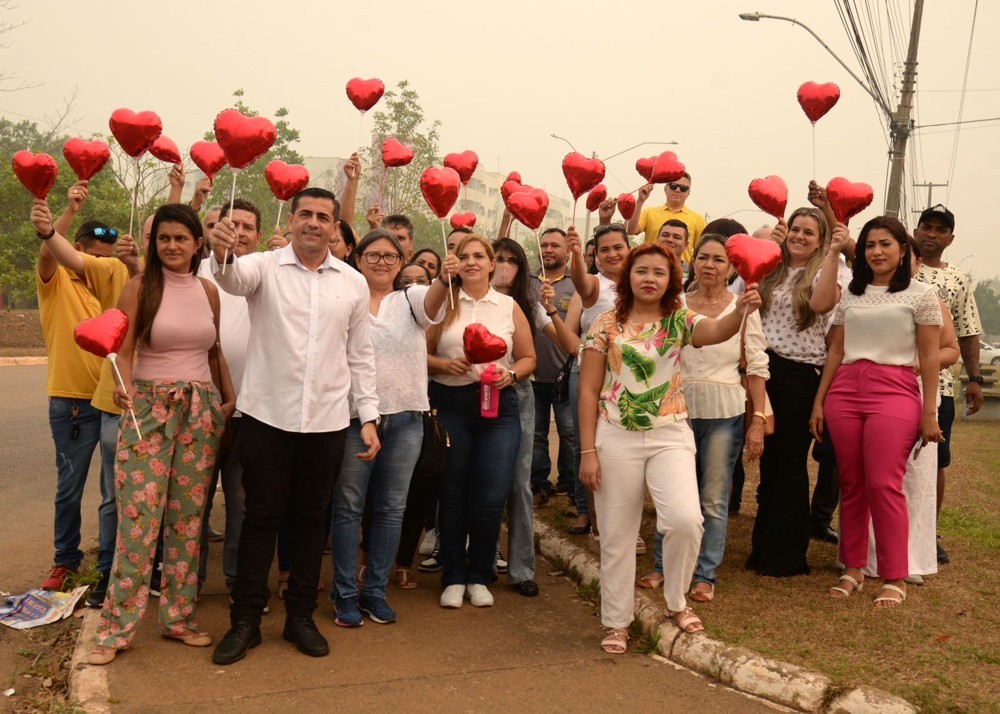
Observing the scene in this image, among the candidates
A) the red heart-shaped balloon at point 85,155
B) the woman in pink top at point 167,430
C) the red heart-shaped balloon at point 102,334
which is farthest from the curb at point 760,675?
the red heart-shaped balloon at point 85,155

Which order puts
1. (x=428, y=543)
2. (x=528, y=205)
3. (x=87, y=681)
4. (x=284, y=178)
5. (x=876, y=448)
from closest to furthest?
(x=87, y=681), (x=876, y=448), (x=284, y=178), (x=528, y=205), (x=428, y=543)

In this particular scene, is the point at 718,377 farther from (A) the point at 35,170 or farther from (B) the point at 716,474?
(A) the point at 35,170

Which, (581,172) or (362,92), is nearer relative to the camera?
(581,172)

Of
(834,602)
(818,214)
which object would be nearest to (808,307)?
(818,214)

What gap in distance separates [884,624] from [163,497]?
379 cm

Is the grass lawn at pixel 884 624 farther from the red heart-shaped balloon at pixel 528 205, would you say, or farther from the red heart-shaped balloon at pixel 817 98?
the red heart-shaped balloon at pixel 817 98

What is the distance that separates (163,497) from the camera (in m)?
4.81

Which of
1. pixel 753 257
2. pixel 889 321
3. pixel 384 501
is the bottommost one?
pixel 384 501

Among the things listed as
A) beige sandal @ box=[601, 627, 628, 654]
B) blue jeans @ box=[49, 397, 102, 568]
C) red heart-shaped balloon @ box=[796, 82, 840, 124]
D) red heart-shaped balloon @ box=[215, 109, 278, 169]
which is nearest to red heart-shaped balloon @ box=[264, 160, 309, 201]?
red heart-shaped balloon @ box=[215, 109, 278, 169]

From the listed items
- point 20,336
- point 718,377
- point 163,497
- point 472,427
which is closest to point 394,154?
point 472,427

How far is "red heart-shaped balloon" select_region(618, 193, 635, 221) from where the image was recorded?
8453mm

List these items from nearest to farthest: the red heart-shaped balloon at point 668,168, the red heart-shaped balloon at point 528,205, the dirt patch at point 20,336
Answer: the red heart-shaped balloon at point 528,205
the red heart-shaped balloon at point 668,168
the dirt patch at point 20,336

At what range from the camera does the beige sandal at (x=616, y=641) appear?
505cm

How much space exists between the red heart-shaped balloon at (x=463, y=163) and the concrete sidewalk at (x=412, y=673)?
11.2 ft
